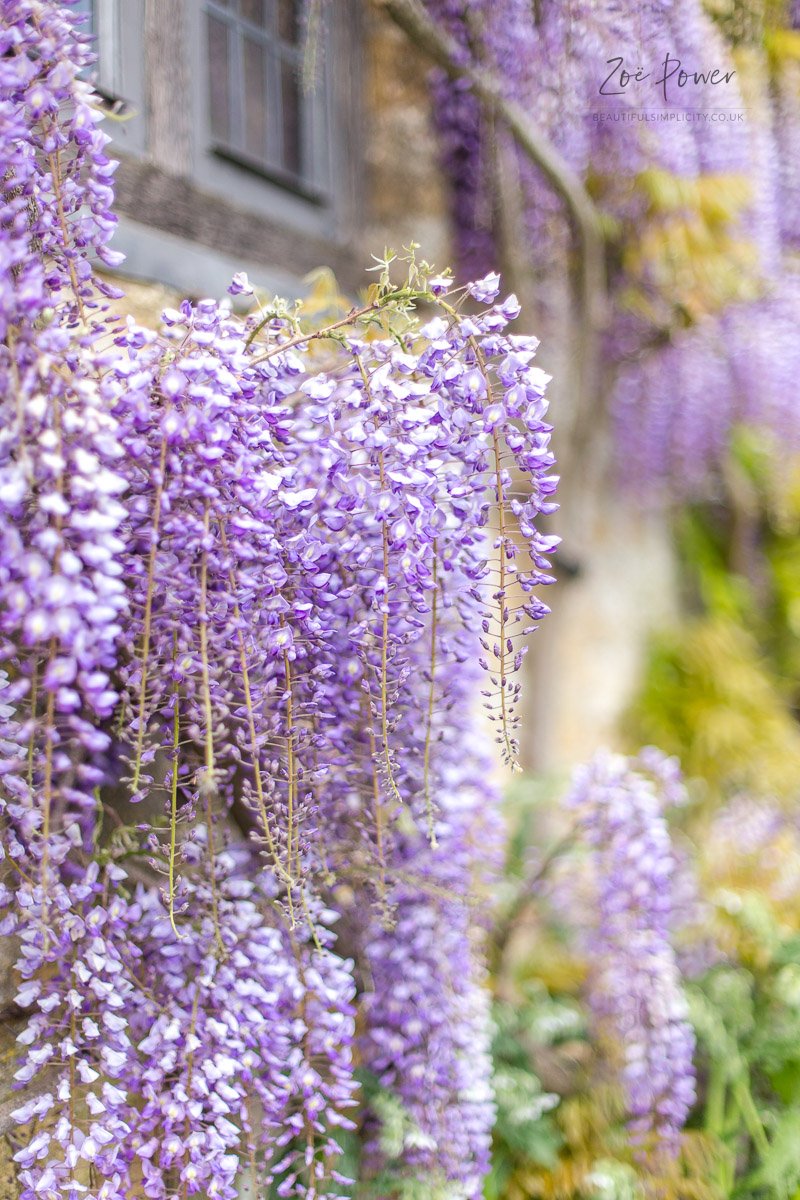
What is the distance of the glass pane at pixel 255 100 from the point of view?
229 centimetres

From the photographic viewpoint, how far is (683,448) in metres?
3.38

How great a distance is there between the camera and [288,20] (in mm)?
2381

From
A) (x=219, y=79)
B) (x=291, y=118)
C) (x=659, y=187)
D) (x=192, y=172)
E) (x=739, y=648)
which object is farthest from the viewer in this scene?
(x=739, y=648)

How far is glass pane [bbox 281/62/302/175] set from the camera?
7.88 feet

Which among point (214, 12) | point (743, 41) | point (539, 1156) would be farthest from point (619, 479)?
point (539, 1156)

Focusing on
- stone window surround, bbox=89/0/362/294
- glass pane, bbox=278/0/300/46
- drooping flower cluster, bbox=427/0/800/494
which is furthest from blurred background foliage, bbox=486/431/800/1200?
glass pane, bbox=278/0/300/46

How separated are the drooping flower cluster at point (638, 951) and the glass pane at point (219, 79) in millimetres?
1748

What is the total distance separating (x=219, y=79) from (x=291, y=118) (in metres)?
0.27

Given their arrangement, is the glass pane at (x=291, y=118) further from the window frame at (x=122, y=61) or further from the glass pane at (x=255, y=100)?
the window frame at (x=122, y=61)

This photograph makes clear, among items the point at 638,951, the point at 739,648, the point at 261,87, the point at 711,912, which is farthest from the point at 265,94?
the point at 739,648

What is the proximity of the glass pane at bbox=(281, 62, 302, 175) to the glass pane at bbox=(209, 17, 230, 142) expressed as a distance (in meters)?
0.21

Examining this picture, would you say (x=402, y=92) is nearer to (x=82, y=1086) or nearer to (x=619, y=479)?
(x=619, y=479)

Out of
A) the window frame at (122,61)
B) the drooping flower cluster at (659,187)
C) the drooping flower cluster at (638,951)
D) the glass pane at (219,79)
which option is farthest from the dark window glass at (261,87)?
the drooping flower cluster at (638,951)

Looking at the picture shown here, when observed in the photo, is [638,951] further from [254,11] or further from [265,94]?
[254,11]
